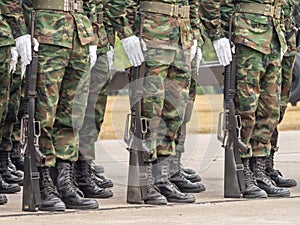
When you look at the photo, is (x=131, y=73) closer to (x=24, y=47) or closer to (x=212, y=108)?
(x=24, y=47)

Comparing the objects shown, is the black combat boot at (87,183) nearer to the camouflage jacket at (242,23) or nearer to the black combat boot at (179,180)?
the black combat boot at (179,180)

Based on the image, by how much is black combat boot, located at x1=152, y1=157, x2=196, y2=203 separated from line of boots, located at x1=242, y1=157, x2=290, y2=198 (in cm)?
53

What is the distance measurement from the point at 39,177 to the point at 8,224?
737 millimetres

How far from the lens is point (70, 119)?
7.04m

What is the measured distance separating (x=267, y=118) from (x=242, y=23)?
0.75m

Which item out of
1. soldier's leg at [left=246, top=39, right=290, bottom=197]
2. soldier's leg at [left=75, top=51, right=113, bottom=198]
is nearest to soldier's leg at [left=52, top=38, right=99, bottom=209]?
soldier's leg at [left=75, top=51, right=113, bottom=198]

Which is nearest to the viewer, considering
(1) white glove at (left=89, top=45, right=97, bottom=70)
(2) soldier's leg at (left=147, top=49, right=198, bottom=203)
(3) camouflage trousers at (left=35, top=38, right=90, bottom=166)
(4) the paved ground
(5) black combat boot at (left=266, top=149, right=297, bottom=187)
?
(4) the paved ground

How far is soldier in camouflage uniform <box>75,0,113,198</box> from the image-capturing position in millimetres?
7797

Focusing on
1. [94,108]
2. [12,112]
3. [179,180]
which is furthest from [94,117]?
[179,180]

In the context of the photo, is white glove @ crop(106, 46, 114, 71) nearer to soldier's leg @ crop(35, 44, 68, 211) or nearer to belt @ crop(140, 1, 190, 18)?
belt @ crop(140, 1, 190, 18)

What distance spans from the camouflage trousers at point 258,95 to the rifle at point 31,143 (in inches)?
68.9

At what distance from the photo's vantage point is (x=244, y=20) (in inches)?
310

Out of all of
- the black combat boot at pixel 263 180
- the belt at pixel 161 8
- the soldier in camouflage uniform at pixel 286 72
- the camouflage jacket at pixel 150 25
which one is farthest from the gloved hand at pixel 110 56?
the soldier in camouflage uniform at pixel 286 72

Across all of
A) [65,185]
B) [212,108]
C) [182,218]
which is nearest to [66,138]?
[65,185]
